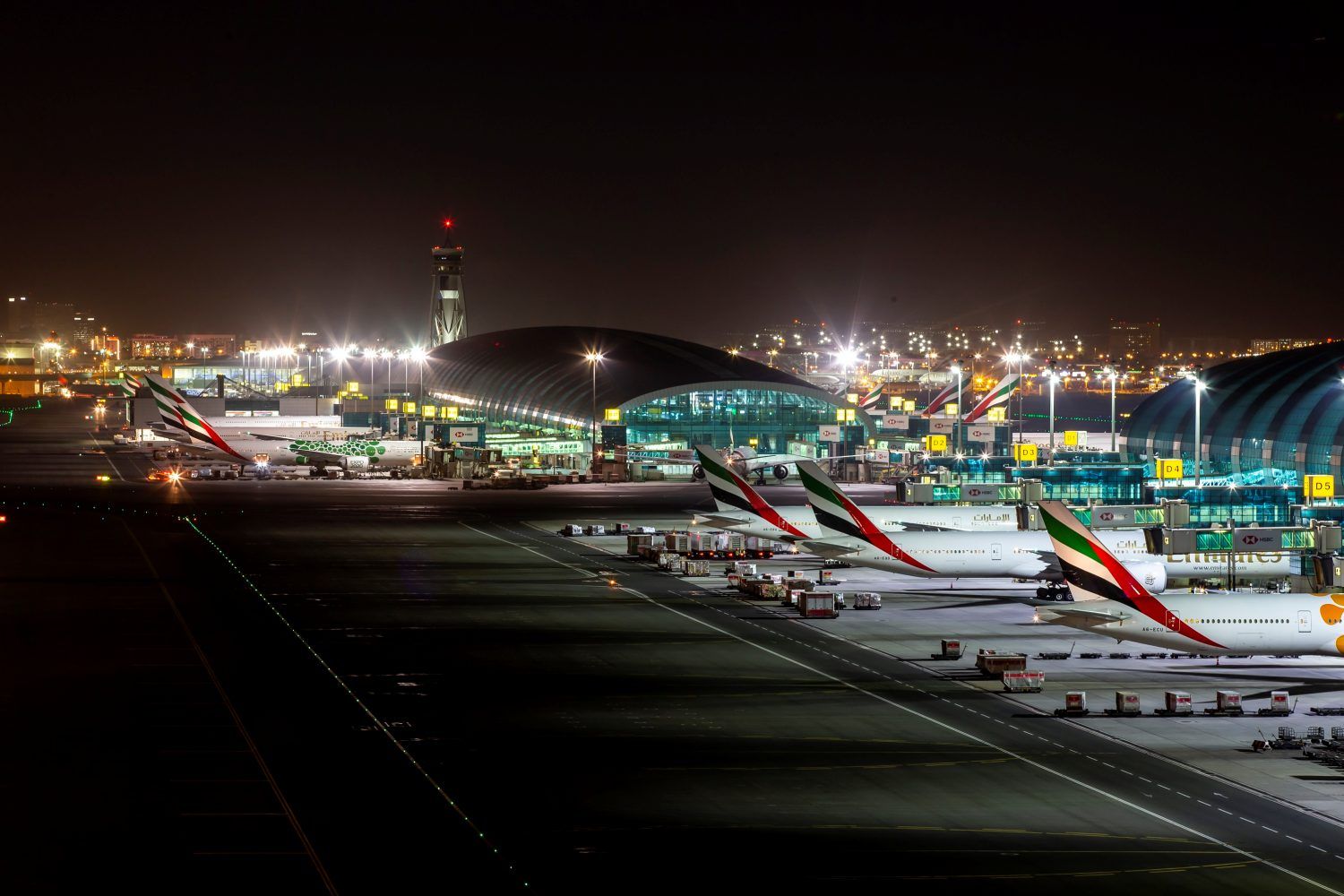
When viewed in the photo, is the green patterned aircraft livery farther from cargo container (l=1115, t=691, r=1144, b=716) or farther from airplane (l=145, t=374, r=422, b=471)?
cargo container (l=1115, t=691, r=1144, b=716)

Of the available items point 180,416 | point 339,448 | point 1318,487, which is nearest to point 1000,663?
point 1318,487

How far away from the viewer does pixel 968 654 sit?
55.3 m

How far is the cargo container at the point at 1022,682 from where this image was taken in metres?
48.3

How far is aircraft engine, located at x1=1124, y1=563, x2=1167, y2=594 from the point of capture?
211 ft

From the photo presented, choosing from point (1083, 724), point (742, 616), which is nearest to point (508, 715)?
point (1083, 724)

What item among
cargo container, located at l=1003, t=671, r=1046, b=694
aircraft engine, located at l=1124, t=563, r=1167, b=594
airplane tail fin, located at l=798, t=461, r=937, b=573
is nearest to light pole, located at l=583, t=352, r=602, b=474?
airplane tail fin, located at l=798, t=461, r=937, b=573

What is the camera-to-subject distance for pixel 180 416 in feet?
442

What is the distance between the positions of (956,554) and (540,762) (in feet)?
115

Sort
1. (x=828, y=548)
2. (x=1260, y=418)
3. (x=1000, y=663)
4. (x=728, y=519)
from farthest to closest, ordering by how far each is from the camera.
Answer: (x=1260, y=418)
(x=728, y=519)
(x=828, y=548)
(x=1000, y=663)

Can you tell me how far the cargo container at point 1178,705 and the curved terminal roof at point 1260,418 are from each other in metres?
62.0

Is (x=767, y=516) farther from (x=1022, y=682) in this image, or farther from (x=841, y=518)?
(x=1022, y=682)

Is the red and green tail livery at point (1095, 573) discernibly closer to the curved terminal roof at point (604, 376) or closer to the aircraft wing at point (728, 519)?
the aircraft wing at point (728, 519)

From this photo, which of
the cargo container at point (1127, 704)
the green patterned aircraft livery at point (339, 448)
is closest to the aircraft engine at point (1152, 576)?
the cargo container at point (1127, 704)

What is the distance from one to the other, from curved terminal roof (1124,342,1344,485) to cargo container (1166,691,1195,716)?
62045mm
